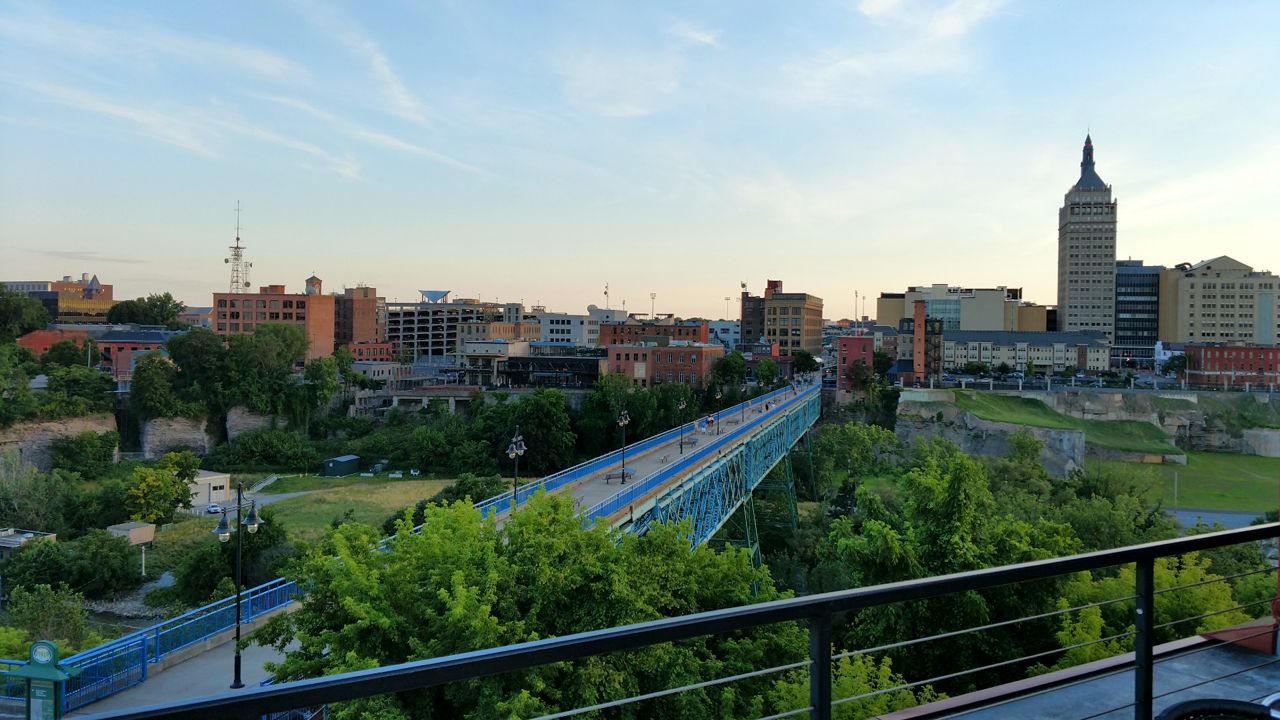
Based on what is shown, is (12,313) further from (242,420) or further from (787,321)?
(787,321)

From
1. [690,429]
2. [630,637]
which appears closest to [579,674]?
[630,637]

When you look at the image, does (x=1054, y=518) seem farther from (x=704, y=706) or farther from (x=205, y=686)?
(x=205, y=686)

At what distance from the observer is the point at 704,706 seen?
12.3m

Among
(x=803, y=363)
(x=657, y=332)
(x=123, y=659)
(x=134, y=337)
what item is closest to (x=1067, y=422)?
(x=803, y=363)

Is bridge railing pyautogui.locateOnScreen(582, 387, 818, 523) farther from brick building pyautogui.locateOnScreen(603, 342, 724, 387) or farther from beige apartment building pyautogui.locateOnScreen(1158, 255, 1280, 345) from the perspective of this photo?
beige apartment building pyautogui.locateOnScreen(1158, 255, 1280, 345)

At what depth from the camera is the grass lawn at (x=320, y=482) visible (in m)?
51.7

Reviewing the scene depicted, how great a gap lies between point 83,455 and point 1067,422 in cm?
7107

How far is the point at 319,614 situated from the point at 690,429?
34810 millimetres

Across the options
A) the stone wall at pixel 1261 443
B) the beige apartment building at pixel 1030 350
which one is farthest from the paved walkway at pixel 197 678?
the beige apartment building at pixel 1030 350

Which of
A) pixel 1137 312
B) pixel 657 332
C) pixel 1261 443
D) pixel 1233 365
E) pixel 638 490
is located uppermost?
pixel 1137 312

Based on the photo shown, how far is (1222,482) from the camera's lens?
57906mm

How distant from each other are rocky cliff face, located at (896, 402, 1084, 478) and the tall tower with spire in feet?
205

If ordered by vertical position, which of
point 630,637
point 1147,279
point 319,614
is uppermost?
point 1147,279

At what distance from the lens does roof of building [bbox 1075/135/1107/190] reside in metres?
121
